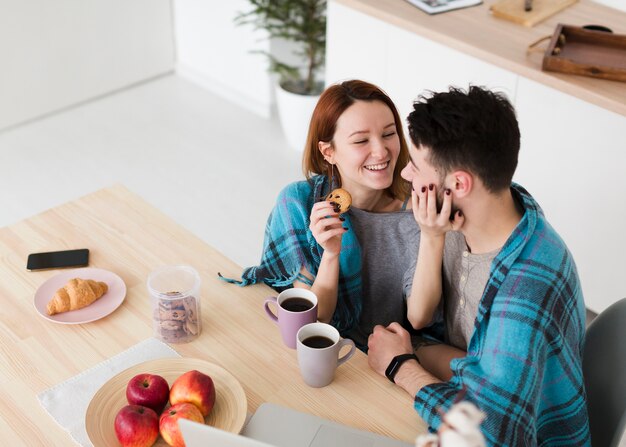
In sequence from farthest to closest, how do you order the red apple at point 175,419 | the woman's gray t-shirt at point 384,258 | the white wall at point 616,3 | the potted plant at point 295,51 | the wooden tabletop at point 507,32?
the potted plant at point 295,51 < the white wall at point 616,3 < the wooden tabletop at point 507,32 < the woman's gray t-shirt at point 384,258 < the red apple at point 175,419

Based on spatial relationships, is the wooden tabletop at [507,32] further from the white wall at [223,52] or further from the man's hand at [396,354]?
the man's hand at [396,354]

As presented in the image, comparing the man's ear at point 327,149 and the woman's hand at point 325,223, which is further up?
the man's ear at point 327,149

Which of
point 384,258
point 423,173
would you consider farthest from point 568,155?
point 423,173

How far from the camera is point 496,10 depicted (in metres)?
3.02

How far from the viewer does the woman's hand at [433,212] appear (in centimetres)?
156

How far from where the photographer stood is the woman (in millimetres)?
1857

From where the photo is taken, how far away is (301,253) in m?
1.86

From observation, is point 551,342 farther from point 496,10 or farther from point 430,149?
point 496,10

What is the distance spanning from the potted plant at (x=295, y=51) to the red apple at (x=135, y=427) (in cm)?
260

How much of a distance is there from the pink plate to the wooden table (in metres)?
0.02

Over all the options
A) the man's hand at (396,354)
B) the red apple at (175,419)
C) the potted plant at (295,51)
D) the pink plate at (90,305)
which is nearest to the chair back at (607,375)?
the man's hand at (396,354)

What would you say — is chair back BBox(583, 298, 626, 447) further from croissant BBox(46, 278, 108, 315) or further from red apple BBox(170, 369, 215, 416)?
croissant BBox(46, 278, 108, 315)

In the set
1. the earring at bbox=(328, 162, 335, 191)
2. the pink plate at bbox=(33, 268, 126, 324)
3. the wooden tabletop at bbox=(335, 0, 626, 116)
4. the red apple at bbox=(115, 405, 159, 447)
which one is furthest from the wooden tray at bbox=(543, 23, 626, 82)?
the red apple at bbox=(115, 405, 159, 447)

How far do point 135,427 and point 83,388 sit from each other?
21 centimetres
